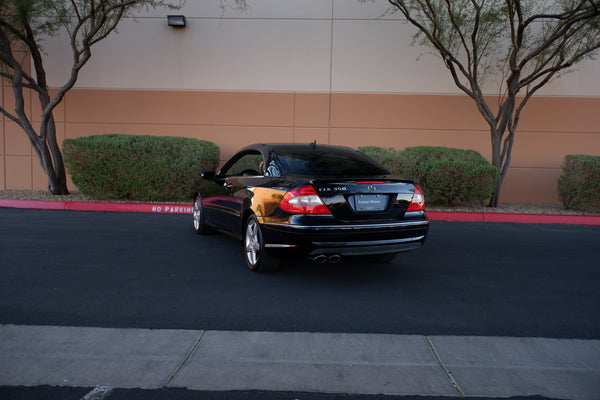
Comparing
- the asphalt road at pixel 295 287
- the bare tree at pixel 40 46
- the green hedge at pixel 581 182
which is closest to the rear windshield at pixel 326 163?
the asphalt road at pixel 295 287

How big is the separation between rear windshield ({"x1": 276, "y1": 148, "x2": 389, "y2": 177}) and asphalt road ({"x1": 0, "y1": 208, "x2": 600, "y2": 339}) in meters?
1.20

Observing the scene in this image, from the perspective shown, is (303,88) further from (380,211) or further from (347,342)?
(347,342)

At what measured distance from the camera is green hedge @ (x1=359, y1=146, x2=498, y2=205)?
1044 centimetres

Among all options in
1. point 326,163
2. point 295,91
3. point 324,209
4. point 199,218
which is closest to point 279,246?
point 324,209

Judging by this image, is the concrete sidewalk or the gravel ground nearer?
the concrete sidewalk

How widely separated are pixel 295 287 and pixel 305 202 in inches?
36.1

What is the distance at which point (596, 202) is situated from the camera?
36.7 ft

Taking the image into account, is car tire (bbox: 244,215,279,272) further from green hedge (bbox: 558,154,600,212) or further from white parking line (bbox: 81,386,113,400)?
green hedge (bbox: 558,154,600,212)

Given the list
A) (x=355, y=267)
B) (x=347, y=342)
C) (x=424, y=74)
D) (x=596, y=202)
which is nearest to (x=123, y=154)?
(x=355, y=267)

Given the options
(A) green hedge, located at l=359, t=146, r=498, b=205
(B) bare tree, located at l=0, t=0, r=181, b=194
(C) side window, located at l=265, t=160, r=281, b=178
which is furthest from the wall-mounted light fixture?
(C) side window, located at l=265, t=160, r=281, b=178

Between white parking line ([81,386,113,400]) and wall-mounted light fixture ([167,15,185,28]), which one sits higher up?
wall-mounted light fixture ([167,15,185,28])

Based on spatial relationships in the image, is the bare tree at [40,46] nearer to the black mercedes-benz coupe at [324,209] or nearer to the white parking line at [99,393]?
the black mercedes-benz coupe at [324,209]

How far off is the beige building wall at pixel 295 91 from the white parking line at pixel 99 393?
34.4 feet

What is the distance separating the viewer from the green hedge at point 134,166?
10.8 meters
